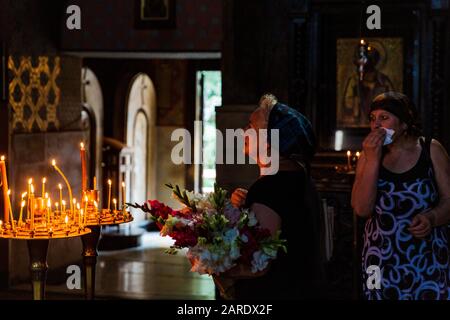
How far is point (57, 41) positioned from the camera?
9.23 metres

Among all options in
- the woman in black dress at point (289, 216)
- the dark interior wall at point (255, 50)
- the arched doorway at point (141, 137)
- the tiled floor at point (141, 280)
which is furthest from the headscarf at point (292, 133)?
the arched doorway at point (141, 137)

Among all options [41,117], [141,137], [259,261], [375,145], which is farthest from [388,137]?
[141,137]

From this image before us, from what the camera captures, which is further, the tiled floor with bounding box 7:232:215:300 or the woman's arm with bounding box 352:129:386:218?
the tiled floor with bounding box 7:232:215:300

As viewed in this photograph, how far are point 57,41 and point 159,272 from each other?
8.51ft

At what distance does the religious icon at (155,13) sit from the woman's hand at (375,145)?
17.7 feet

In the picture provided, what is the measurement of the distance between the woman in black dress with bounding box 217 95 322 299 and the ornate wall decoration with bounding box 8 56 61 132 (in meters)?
5.52

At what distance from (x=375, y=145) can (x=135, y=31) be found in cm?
559

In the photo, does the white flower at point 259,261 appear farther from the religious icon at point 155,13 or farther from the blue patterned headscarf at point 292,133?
the religious icon at point 155,13

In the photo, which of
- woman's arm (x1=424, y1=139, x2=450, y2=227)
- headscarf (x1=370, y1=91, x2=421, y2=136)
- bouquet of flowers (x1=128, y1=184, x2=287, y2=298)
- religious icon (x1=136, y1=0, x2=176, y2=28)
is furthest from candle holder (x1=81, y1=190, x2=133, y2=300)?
religious icon (x1=136, y1=0, x2=176, y2=28)

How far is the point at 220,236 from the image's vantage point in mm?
3199

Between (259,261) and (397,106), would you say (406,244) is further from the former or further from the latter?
(259,261)

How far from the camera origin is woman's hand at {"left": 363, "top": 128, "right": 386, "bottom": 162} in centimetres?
386

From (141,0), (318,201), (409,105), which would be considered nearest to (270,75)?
(141,0)

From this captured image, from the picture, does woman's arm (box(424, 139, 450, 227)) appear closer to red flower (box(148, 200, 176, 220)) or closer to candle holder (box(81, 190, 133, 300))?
red flower (box(148, 200, 176, 220))
